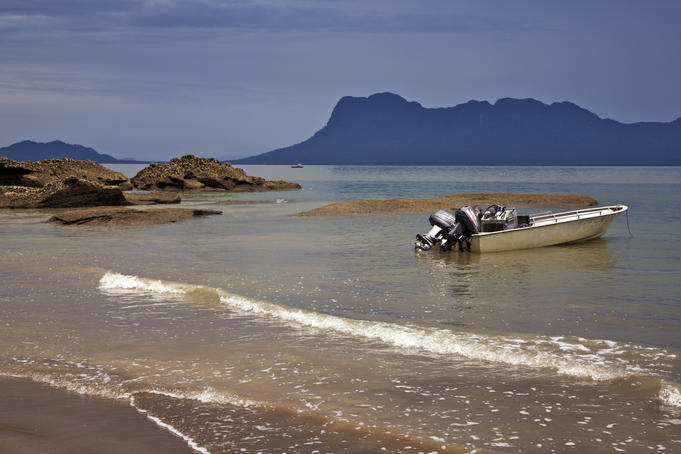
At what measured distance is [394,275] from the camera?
14.8 meters

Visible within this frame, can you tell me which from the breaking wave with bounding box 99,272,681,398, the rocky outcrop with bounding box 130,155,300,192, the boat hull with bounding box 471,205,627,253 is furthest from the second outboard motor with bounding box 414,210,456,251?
the rocky outcrop with bounding box 130,155,300,192

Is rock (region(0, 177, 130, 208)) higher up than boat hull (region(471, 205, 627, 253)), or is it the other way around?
rock (region(0, 177, 130, 208))

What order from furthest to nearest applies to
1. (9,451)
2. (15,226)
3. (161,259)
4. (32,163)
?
(32,163) → (15,226) → (161,259) → (9,451)

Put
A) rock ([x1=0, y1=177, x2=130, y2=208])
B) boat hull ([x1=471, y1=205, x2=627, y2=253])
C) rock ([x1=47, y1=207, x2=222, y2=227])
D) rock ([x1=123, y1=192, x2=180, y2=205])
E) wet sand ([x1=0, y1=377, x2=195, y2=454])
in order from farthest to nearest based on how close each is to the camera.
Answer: rock ([x1=123, y1=192, x2=180, y2=205]) < rock ([x1=0, y1=177, x2=130, y2=208]) < rock ([x1=47, y1=207, x2=222, y2=227]) < boat hull ([x1=471, y1=205, x2=627, y2=253]) < wet sand ([x1=0, y1=377, x2=195, y2=454])

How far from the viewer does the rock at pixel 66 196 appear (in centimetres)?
4006

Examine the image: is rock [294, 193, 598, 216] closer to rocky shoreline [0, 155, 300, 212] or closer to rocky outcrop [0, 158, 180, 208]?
rocky outcrop [0, 158, 180, 208]

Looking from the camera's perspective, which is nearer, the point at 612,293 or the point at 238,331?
the point at 238,331

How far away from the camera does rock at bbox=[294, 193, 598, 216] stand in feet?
113

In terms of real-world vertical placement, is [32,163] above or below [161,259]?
above

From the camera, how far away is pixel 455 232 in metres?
19.0

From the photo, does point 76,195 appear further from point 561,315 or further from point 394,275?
point 561,315

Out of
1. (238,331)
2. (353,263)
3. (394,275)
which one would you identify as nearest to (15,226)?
(353,263)

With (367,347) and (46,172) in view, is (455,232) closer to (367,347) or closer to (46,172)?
(367,347)

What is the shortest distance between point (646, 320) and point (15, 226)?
26.8 metres
